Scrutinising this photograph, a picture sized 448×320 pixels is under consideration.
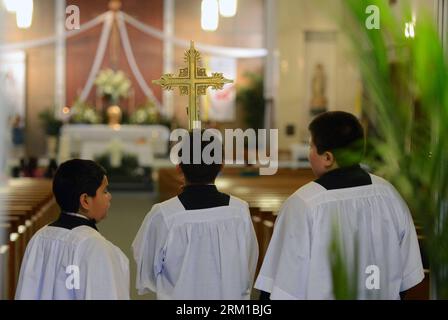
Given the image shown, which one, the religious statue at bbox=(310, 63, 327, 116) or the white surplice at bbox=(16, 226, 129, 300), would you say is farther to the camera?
the religious statue at bbox=(310, 63, 327, 116)

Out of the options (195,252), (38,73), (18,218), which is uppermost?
(38,73)

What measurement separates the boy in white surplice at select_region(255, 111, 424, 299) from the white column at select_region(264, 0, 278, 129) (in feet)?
49.6

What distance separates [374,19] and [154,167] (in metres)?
13.2

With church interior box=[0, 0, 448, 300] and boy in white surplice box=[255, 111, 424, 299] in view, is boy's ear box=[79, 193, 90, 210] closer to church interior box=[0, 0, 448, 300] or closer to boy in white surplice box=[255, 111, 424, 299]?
boy in white surplice box=[255, 111, 424, 299]

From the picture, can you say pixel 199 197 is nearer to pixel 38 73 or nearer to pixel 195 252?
pixel 195 252

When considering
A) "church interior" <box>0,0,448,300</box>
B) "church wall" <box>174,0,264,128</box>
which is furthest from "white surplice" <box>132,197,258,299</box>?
"church wall" <box>174,0,264,128</box>

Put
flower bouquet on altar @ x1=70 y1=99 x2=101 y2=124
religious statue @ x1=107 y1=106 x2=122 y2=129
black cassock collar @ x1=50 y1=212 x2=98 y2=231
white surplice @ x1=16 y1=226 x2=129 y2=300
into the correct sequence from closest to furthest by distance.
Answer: white surplice @ x1=16 y1=226 x2=129 y2=300
black cassock collar @ x1=50 y1=212 x2=98 y2=231
religious statue @ x1=107 y1=106 x2=122 y2=129
flower bouquet on altar @ x1=70 y1=99 x2=101 y2=124

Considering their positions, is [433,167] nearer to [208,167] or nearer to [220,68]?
[208,167]

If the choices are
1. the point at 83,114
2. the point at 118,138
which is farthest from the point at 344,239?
the point at 83,114

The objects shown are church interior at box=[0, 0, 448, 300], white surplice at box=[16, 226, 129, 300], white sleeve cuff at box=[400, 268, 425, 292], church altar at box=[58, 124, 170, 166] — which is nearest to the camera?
white surplice at box=[16, 226, 129, 300]

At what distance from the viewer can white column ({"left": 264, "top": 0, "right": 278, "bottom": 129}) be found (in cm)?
1853

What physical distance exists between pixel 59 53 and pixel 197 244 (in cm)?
1624

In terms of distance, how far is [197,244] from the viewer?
3480mm
